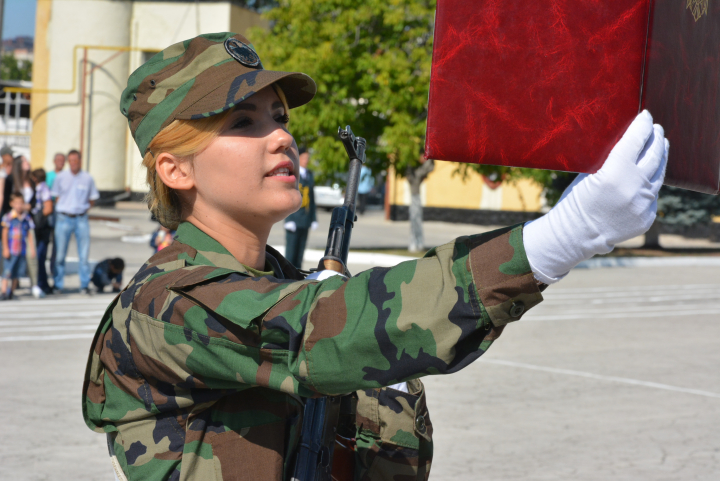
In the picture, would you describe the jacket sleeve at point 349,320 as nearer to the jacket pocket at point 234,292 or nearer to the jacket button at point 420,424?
the jacket pocket at point 234,292

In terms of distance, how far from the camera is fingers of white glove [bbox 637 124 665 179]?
1.15 metres

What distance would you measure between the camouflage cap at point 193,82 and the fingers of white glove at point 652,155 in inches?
27.3

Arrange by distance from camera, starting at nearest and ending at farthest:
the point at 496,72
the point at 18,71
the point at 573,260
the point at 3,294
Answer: the point at 573,260 → the point at 496,72 → the point at 3,294 → the point at 18,71

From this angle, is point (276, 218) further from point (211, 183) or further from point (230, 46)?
point (230, 46)

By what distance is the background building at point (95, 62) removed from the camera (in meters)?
28.4

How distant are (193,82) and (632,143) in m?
0.82

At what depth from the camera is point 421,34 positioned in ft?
55.1

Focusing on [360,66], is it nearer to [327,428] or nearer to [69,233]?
[69,233]

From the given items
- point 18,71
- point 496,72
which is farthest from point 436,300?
point 18,71

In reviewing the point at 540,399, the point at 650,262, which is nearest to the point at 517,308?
the point at 540,399

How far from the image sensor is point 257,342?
51.9 inches

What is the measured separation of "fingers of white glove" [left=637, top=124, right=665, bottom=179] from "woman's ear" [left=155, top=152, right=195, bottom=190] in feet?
2.88

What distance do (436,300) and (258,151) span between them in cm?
56

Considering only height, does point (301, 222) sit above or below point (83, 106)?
below
